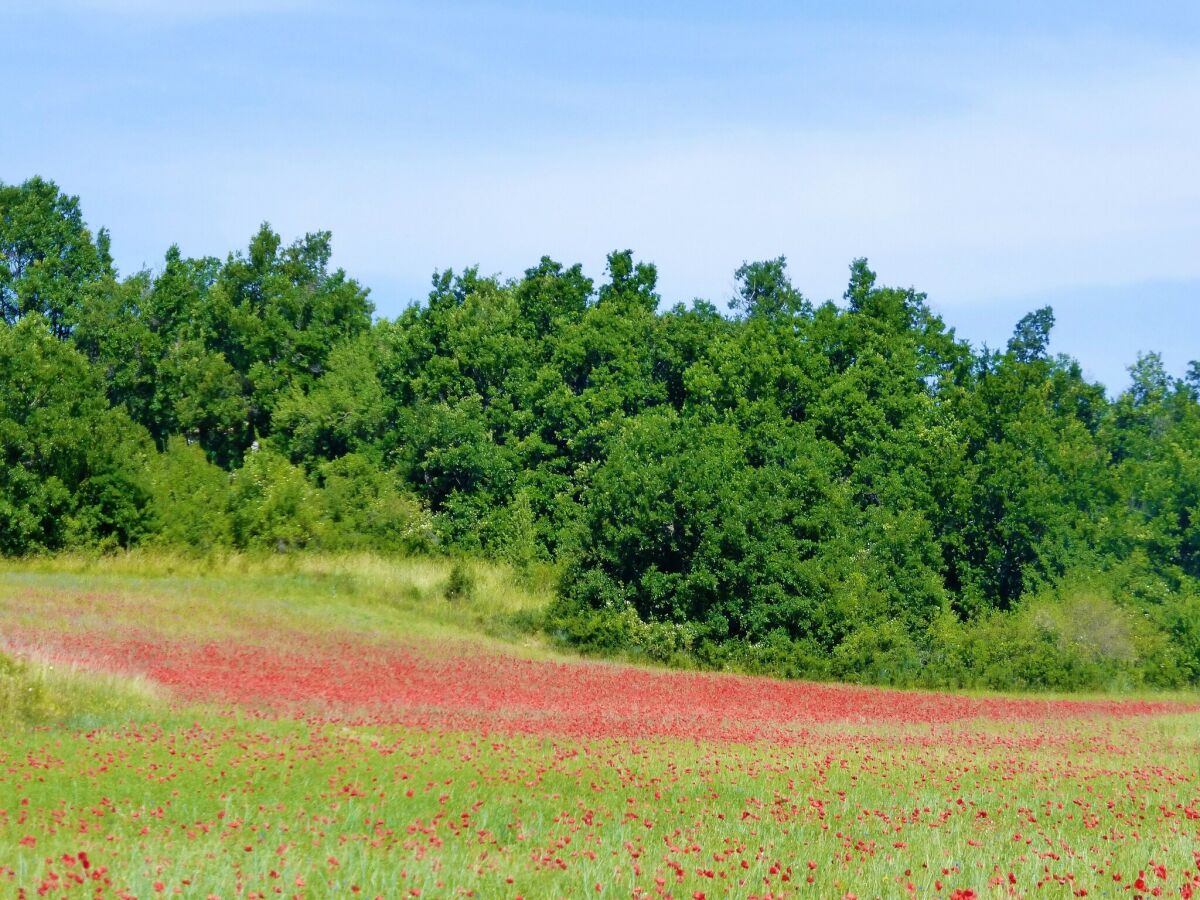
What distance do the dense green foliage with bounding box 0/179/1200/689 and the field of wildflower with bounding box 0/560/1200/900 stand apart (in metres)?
15.8

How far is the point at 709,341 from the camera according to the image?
7338 centimetres

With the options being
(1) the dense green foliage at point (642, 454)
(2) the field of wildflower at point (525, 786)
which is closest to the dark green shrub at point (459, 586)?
(1) the dense green foliage at point (642, 454)

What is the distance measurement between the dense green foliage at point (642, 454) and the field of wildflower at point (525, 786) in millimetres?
15769

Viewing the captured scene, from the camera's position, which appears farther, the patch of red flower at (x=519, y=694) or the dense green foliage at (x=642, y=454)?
the dense green foliage at (x=642, y=454)

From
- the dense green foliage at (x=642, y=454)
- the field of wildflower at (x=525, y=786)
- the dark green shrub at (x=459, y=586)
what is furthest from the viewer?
the dark green shrub at (x=459, y=586)

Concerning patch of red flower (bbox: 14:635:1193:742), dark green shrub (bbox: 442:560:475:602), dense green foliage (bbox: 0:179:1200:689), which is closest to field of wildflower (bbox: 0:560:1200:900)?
patch of red flower (bbox: 14:635:1193:742)

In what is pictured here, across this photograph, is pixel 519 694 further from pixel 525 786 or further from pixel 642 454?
pixel 642 454

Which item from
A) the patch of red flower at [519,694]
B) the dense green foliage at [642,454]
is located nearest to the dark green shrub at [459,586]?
the dense green foliage at [642,454]

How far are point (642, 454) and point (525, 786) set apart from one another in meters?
37.6

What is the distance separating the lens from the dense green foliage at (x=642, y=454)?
49156mm

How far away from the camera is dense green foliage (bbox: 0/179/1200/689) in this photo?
49156mm

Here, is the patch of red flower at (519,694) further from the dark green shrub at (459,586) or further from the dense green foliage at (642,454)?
the dark green shrub at (459,586)

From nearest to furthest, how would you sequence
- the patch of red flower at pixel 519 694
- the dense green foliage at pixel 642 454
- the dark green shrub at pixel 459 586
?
the patch of red flower at pixel 519 694, the dense green foliage at pixel 642 454, the dark green shrub at pixel 459 586

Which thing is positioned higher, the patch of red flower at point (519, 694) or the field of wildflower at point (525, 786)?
the field of wildflower at point (525, 786)
